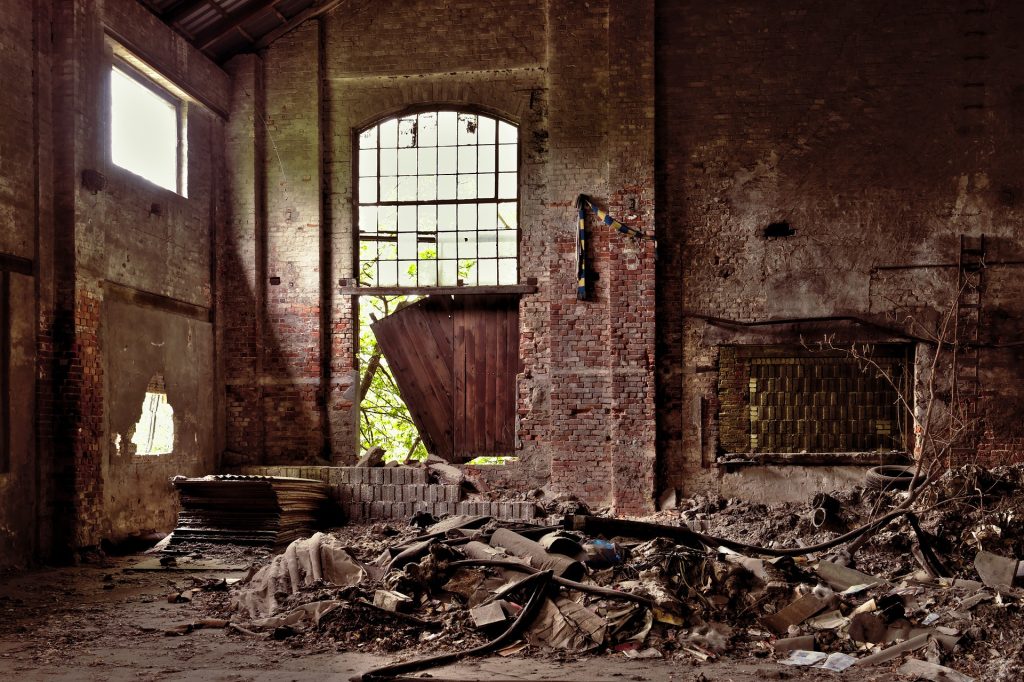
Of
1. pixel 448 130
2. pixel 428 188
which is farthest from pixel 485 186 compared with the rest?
pixel 448 130

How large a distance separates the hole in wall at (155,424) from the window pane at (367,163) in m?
3.78

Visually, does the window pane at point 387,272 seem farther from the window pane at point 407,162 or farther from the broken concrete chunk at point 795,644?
the broken concrete chunk at point 795,644

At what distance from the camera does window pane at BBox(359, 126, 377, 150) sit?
11.7m

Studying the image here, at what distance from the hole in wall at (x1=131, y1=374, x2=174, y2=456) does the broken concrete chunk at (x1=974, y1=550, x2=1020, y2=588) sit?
826cm

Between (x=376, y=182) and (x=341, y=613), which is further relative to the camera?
(x=376, y=182)

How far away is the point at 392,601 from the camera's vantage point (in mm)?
6004

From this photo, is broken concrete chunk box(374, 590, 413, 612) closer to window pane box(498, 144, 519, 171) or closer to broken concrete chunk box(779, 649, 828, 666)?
broken concrete chunk box(779, 649, 828, 666)

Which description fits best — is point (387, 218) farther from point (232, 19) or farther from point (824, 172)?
point (824, 172)

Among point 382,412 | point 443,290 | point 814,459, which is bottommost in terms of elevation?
point 814,459

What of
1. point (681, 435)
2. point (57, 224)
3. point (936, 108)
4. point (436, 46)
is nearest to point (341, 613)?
point (57, 224)

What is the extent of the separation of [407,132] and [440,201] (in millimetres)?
1063

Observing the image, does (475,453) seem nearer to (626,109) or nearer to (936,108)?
(626,109)

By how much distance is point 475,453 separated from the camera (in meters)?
11.4

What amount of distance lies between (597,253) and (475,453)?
3.04 metres
